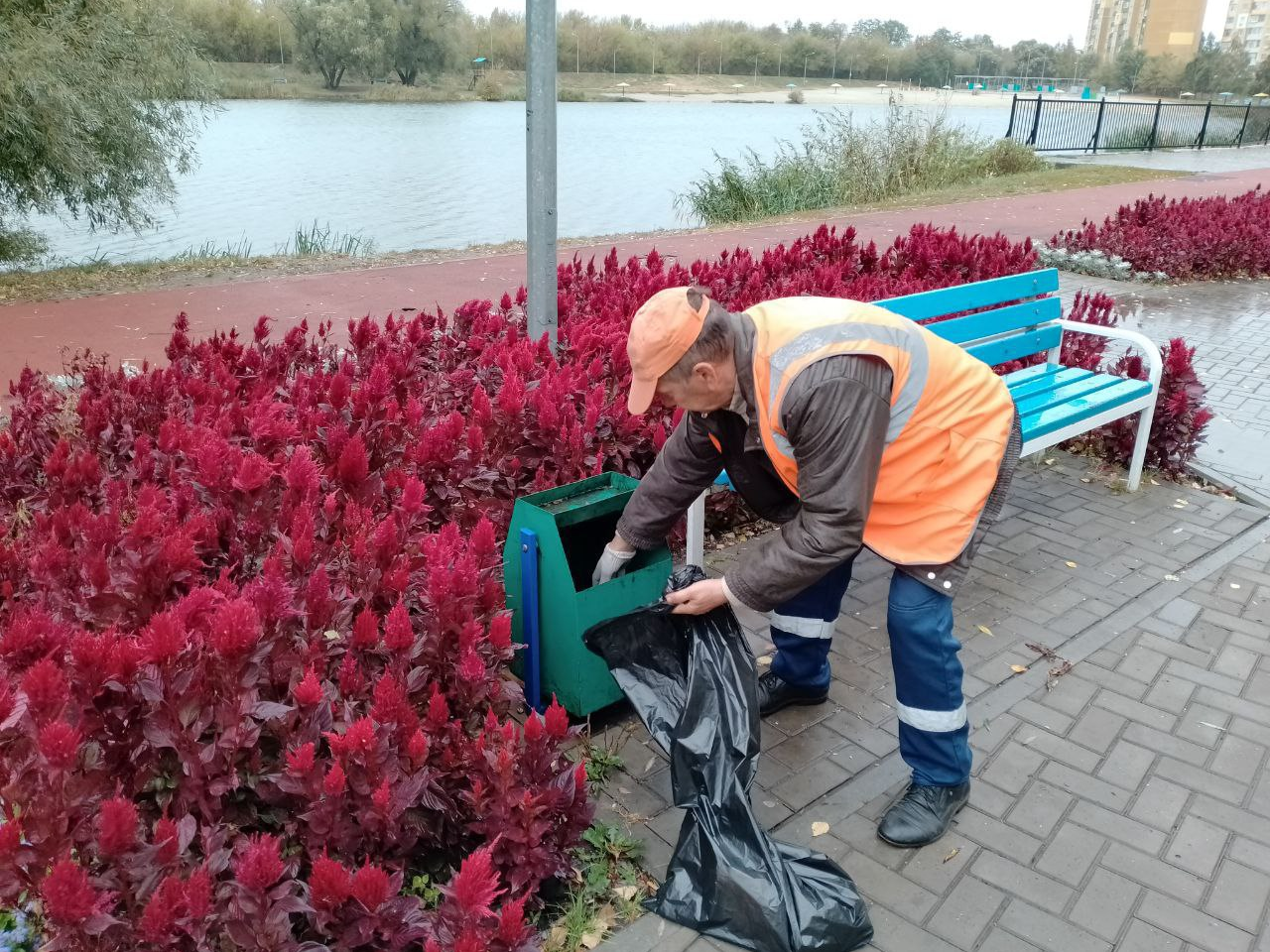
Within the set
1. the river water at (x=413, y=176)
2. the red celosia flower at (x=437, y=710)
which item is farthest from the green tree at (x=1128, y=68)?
the red celosia flower at (x=437, y=710)

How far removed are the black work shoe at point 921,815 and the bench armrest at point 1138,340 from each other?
10.3 feet

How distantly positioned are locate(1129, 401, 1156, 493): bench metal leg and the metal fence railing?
2324 cm

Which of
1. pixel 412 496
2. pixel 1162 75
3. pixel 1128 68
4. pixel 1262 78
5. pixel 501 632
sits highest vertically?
pixel 1128 68

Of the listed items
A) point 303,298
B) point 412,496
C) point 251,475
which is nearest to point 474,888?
point 412,496

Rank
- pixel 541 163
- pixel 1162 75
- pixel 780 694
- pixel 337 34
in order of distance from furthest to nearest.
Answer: pixel 1162 75 → pixel 337 34 → pixel 541 163 → pixel 780 694

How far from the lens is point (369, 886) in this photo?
183cm

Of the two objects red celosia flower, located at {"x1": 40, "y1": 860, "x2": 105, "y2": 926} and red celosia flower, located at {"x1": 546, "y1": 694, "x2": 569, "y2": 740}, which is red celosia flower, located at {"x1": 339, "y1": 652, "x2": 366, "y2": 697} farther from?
red celosia flower, located at {"x1": 40, "y1": 860, "x2": 105, "y2": 926}

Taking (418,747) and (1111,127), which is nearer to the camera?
(418,747)

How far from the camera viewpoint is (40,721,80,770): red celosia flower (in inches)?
64.5

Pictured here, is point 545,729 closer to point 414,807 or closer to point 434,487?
point 414,807

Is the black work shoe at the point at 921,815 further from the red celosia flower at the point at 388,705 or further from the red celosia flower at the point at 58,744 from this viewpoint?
the red celosia flower at the point at 58,744

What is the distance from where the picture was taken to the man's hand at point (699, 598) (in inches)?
98.4

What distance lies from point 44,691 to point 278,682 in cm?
56

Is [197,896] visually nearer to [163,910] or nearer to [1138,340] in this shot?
[163,910]
